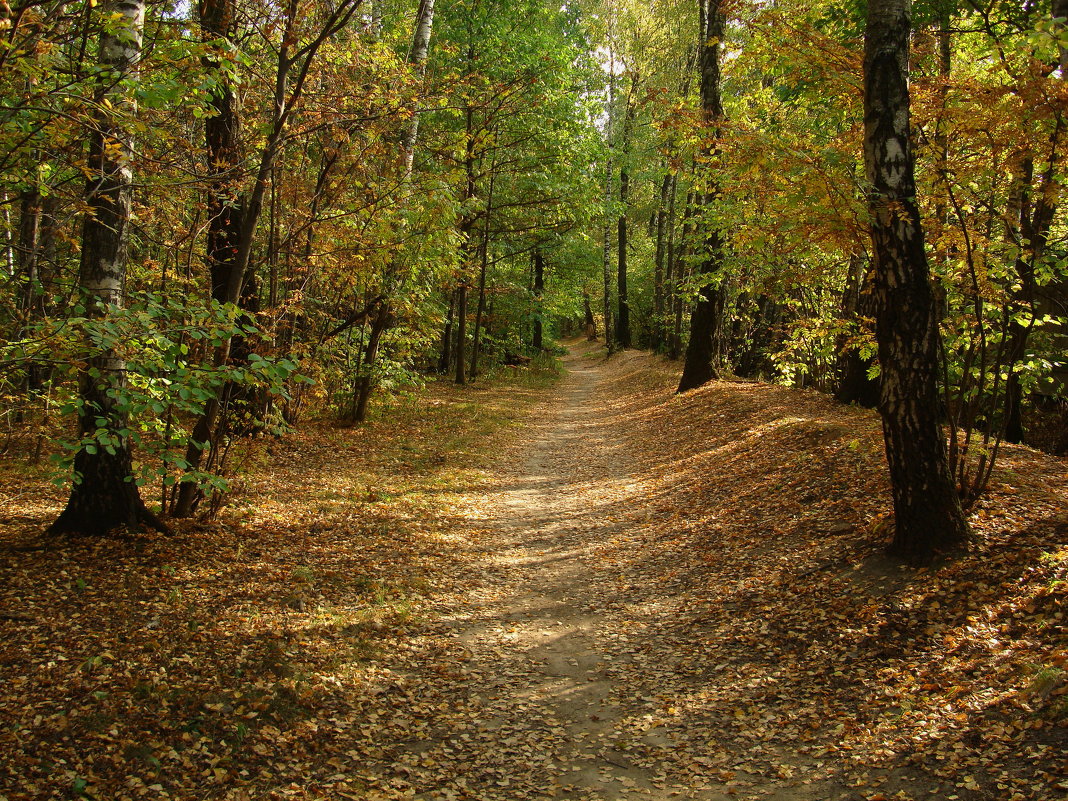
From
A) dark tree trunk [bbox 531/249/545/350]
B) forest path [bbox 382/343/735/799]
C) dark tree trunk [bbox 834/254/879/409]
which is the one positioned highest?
dark tree trunk [bbox 531/249/545/350]

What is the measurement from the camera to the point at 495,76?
17281mm

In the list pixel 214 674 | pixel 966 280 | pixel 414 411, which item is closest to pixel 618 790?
pixel 214 674

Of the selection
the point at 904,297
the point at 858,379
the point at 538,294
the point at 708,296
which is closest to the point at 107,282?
the point at 904,297

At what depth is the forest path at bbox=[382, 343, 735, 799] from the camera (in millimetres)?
3941

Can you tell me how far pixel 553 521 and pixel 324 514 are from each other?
302cm

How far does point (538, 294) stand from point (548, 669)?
20.7m

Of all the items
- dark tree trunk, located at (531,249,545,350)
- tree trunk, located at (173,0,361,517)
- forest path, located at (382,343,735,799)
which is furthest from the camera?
dark tree trunk, located at (531,249,545,350)

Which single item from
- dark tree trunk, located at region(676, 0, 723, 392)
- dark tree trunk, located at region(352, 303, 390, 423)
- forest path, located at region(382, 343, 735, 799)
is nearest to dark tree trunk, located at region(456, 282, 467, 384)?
dark tree trunk, located at region(352, 303, 390, 423)

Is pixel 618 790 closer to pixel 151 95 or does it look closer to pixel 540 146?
pixel 151 95

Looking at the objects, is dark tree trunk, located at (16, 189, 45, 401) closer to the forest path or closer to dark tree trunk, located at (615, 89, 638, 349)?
the forest path

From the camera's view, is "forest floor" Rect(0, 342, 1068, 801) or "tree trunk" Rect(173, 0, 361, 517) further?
"tree trunk" Rect(173, 0, 361, 517)

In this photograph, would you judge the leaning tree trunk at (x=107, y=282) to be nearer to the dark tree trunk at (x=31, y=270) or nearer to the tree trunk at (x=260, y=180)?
the tree trunk at (x=260, y=180)

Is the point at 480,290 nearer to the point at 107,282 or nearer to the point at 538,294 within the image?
the point at 538,294

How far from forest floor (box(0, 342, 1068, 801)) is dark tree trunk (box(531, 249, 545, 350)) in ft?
56.4
